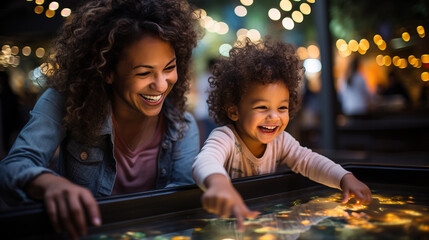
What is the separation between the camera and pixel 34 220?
0.77 meters

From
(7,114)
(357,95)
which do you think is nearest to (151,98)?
(7,114)

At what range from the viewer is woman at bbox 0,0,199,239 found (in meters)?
1.16

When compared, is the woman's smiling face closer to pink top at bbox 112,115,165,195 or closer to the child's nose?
pink top at bbox 112,115,165,195

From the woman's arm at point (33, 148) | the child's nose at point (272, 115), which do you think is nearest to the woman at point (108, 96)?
the woman's arm at point (33, 148)

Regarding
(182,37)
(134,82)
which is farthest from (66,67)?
(182,37)

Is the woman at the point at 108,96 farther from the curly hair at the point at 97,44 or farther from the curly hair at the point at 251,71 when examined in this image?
the curly hair at the point at 251,71

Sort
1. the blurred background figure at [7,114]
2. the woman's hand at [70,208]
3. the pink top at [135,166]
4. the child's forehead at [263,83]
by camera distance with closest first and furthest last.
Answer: the woman's hand at [70,208], the child's forehead at [263,83], the pink top at [135,166], the blurred background figure at [7,114]

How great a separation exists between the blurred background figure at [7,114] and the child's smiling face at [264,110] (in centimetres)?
368

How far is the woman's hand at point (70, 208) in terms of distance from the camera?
773 millimetres

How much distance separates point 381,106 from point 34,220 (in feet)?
17.9

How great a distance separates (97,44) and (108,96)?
7.9 inches

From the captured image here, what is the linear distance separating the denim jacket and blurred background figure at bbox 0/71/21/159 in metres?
3.25

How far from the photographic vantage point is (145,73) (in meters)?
1.17

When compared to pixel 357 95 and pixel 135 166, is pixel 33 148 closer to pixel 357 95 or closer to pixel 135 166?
pixel 135 166
